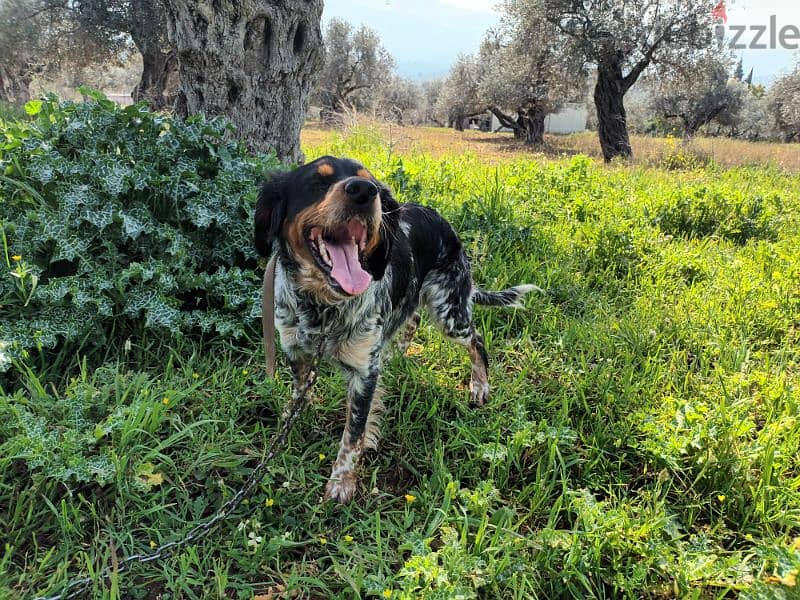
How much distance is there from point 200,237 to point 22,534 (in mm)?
2063

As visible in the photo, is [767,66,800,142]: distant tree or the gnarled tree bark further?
[767,66,800,142]: distant tree

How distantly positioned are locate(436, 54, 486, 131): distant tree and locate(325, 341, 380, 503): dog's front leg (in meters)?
28.5

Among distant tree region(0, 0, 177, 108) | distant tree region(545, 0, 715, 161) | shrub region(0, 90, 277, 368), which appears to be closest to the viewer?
shrub region(0, 90, 277, 368)

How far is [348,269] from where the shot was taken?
2.33 meters

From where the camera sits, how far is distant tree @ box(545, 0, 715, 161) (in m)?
13.4

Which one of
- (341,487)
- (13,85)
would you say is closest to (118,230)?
(341,487)

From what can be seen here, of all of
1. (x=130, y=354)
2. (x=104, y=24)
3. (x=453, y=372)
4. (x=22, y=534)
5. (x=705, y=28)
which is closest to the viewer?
(x=22, y=534)

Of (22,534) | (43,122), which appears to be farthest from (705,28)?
(22,534)

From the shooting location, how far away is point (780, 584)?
1796 millimetres


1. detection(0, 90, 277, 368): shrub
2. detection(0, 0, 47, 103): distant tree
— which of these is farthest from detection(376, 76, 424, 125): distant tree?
detection(0, 90, 277, 368): shrub

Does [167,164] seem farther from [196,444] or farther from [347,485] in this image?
[347,485]

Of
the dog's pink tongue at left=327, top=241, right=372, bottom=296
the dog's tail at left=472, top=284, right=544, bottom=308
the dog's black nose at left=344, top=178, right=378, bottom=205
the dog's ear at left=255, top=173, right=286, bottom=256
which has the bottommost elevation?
the dog's tail at left=472, top=284, right=544, bottom=308

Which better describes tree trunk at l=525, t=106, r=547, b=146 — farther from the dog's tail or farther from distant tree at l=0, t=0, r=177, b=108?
the dog's tail

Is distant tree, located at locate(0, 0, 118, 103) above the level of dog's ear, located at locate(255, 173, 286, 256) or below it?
above
